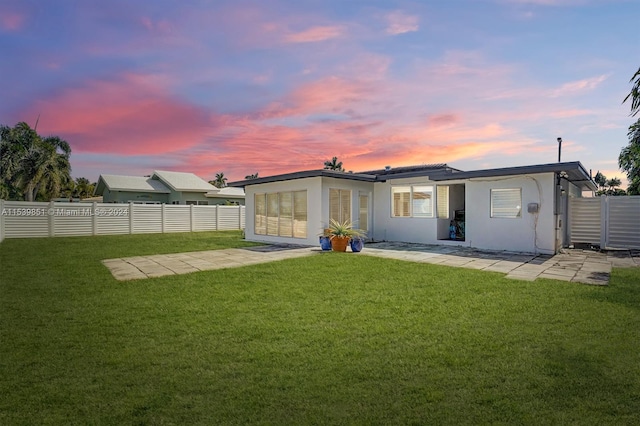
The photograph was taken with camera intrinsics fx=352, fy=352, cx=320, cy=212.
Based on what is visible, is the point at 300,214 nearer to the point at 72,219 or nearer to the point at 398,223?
→ the point at 398,223

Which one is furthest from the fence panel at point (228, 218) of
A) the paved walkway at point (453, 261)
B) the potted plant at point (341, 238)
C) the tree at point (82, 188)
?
the tree at point (82, 188)

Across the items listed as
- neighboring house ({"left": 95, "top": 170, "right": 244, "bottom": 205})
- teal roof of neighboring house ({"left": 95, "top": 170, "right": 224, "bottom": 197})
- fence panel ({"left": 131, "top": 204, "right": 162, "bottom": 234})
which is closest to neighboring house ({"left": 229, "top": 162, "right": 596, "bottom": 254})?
fence panel ({"left": 131, "top": 204, "right": 162, "bottom": 234})

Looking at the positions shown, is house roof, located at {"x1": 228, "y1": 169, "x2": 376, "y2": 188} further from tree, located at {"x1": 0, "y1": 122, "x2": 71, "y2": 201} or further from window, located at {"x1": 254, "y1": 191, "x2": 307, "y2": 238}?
tree, located at {"x1": 0, "y1": 122, "x2": 71, "y2": 201}

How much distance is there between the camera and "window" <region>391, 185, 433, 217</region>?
12672 millimetres

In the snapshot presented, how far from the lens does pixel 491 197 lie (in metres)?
11.3

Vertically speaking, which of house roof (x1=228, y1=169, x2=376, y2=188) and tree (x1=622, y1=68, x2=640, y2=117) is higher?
tree (x1=622, y1=68, x2=640, y2=117)

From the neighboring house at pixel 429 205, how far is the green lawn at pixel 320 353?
4844 millimetres

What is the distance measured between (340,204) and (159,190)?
17.1 meters

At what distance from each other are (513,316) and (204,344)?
3726 mm

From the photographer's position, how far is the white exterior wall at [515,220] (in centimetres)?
1018

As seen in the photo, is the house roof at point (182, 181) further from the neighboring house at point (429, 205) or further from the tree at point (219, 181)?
the tree at point (219, 181)

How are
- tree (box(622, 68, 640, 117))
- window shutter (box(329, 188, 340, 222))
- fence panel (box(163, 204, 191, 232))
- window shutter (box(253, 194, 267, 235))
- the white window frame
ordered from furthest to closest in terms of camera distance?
fence panel (box(163, 204, 191, 232)) < window shutter (box(253, 194, 267, 235)) < the white window frame < window shutter (box(329, 188, 340, 222)) < tree (box(622, 68, 640, 117))

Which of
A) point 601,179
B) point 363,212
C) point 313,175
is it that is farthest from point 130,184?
point 601,179

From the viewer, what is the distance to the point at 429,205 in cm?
1265
